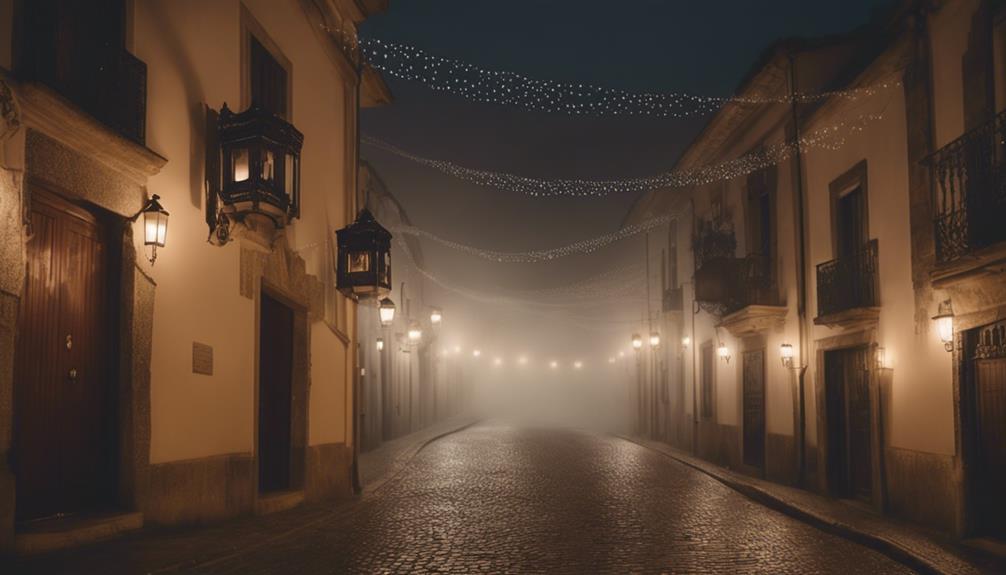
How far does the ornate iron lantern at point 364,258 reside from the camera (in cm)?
1270

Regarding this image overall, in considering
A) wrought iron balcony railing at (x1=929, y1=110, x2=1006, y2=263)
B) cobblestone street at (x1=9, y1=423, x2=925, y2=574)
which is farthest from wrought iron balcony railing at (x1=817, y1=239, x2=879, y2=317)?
cobblestone street at (x1=9, y1=423, x2=925, y2=574)

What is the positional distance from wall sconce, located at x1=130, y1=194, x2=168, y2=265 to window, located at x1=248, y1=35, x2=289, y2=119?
9.12ft

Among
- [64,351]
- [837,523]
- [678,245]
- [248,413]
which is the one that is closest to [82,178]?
[64,351]

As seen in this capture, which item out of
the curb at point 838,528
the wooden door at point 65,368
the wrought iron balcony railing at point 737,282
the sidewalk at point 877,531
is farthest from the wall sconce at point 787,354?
the wooden door at point 65,368

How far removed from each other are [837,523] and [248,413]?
6.79 metres

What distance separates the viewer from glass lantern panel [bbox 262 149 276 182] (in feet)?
30.2

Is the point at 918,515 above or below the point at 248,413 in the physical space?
below

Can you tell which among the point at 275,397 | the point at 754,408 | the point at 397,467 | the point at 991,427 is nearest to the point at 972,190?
the point at 991,427

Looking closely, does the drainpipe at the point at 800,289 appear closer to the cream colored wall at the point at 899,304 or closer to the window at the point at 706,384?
the cream colored wall at the point at 899,304

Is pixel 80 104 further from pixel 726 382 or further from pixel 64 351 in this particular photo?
pixel 726 382

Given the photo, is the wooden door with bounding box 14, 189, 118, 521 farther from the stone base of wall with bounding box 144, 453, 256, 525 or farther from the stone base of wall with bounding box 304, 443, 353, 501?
the stone base of wall with bounding box 304, 443, 353, 501

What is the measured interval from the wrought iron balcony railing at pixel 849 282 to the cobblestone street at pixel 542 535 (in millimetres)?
3248

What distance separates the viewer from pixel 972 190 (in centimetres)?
919

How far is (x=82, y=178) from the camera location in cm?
716
